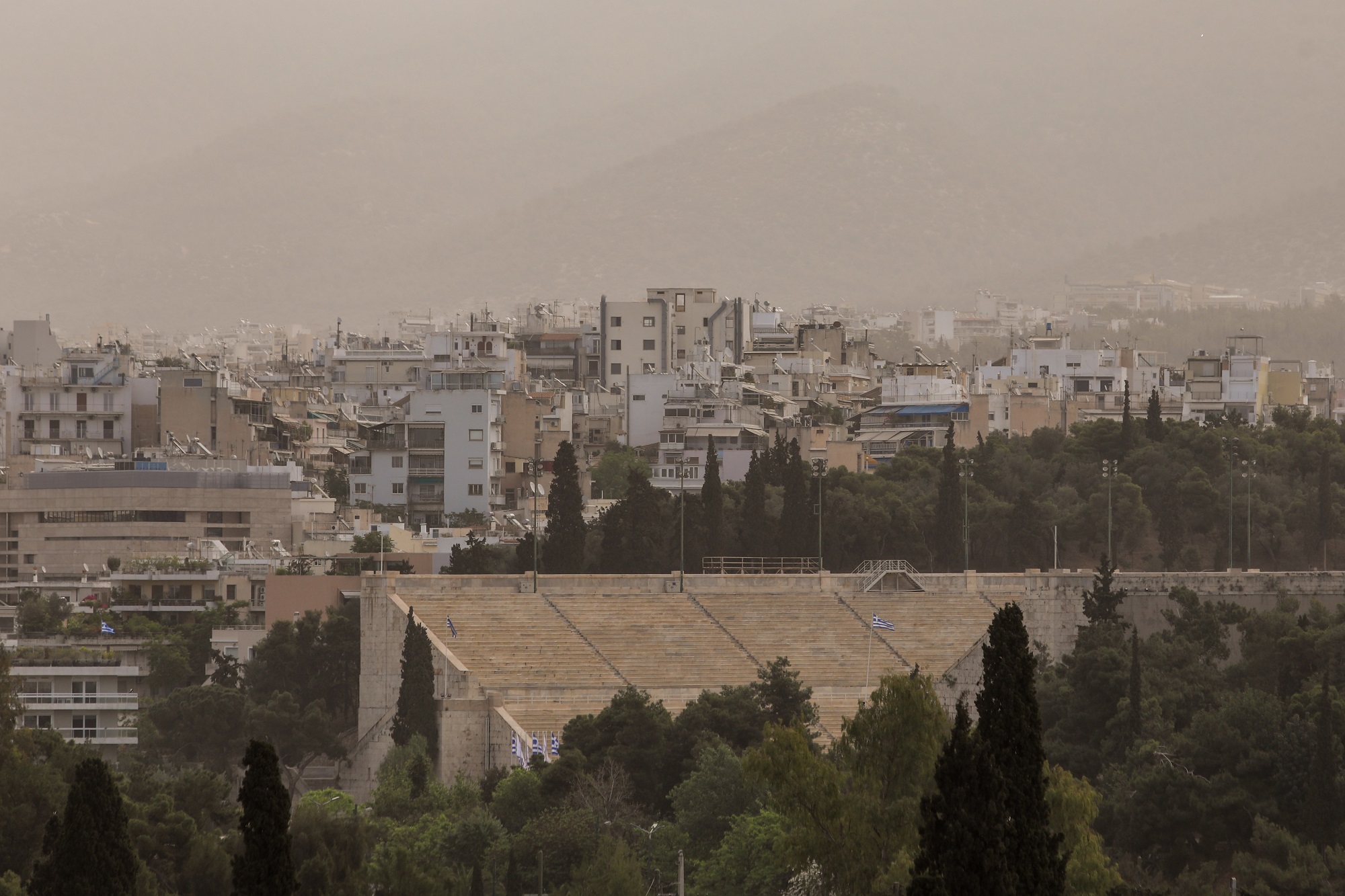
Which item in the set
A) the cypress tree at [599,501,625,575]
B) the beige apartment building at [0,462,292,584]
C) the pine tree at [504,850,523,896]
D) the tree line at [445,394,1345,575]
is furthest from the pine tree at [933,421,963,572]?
the pine tree at [504,850,523,896]

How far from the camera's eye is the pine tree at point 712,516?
85375mm

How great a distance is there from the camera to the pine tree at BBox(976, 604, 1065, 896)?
3422 cm

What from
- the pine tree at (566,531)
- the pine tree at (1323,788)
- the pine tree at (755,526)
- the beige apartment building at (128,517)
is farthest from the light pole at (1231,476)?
the beige apartment building at (128,517)

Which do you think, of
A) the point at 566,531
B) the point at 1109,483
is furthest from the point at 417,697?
the point at 1109,483

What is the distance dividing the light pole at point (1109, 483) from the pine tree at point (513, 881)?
36.3m

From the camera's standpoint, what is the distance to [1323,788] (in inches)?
2254

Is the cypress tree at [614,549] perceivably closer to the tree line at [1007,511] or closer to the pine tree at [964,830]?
the tree line at [1007,511]

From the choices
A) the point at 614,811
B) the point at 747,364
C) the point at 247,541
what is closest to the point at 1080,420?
the point at 747,364

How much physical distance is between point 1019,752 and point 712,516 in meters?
50.1

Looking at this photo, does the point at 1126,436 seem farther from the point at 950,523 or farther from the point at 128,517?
the point at 128,517

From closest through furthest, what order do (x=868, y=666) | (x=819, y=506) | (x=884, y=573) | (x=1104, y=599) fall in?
(x=868, y=666)
(x=1104, y=599)
(x=884, y=573)
(x=819, y=506)

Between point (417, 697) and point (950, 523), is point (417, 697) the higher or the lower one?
the lower one

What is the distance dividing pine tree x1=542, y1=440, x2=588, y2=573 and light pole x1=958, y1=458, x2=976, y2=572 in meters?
12.3

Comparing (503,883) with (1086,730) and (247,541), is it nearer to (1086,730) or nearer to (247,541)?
(1086,730)
